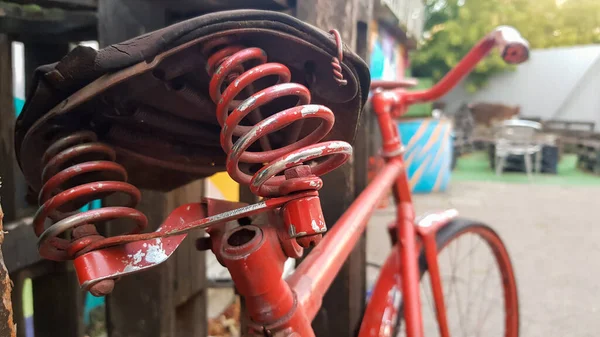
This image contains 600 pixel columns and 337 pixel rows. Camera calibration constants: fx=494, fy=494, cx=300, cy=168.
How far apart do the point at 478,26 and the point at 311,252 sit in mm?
13357

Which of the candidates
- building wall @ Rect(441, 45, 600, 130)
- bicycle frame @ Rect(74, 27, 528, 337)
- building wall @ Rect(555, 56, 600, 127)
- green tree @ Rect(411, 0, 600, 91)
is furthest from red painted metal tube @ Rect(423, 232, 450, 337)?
building wall @ Rect(441, 45, 600, 130)

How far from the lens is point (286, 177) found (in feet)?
2.34

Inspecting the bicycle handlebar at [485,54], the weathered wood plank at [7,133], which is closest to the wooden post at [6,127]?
the weathered wood plank at [7,133]

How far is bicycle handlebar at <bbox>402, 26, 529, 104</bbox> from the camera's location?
1553 millimetres

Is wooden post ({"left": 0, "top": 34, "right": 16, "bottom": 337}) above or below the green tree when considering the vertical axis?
below

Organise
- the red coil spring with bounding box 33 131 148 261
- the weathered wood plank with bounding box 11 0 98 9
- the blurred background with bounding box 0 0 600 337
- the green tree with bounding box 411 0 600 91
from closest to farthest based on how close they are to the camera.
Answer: the red coil spring with bounding box 33 131 148 261 < the weathered wood plank with bounding box 11 0 98 9 < the blurred background with bounding box 0 0 600 337 < the green tree with bounding box 411 0 600 91

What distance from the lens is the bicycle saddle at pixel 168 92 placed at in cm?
62

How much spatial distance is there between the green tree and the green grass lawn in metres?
4.38

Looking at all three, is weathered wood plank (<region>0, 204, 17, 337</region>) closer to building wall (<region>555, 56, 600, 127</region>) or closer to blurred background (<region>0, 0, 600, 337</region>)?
blurred background (<region>0, 0, 600, 337</region>)

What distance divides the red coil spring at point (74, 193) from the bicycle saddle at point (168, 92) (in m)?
0.01

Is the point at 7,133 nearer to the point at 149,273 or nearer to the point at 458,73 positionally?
the point at 149,273

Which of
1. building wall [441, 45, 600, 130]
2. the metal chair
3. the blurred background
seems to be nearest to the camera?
the blurred background

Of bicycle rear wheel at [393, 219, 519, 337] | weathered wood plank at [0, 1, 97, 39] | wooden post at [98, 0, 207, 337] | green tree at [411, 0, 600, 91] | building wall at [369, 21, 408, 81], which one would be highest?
green tree at [411, 0, 600, 91]

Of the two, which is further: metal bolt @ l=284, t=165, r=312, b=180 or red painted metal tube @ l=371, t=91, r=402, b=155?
red painted metal tube @ l=371, t=91, r=402, b=155
